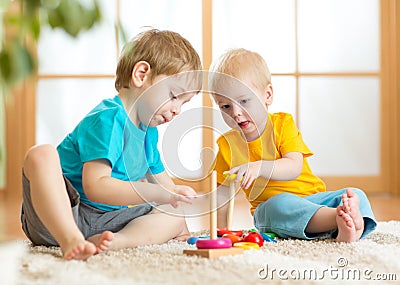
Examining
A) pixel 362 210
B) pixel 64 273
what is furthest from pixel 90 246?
pixel 362 210

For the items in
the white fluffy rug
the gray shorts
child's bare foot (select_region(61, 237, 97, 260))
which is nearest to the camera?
the white fluffy rug

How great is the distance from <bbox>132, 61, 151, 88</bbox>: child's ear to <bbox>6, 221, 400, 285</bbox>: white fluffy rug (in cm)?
37

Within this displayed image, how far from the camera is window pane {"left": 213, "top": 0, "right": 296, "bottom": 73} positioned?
3398 mm

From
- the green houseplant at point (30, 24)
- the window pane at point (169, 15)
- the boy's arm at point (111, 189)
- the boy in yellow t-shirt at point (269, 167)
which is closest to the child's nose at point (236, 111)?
the boy in yellow t-shirt at point (269, 167)

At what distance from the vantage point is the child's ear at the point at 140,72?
56.4 inches

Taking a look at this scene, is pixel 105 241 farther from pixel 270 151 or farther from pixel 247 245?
pixel 270 151

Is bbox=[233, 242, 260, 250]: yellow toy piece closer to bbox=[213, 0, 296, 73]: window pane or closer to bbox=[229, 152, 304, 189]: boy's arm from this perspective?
bbox=[229, 152, 304, 189]: boy's arm

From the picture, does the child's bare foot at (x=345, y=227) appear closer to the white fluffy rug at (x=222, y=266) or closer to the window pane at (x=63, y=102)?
the white fluffy rug at (x=222, y=266)

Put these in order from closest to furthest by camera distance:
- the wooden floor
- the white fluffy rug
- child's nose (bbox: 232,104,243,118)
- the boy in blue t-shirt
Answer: the white fluffy rug, the boy in blue t-shirt, child's nose (bbox: 232,104,243,118), the wooden floor

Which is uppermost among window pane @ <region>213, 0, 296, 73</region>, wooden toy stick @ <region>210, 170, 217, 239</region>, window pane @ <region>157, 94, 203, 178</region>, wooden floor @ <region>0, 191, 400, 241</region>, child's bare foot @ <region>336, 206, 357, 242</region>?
window pane @ <region>213, 0, 296, 73</region>

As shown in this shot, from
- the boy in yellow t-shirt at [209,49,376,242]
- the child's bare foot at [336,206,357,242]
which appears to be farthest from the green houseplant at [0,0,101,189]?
the child's bare foot at [336,206,357,242]

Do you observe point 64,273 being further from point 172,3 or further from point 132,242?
point 172,3

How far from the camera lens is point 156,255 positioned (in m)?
1.21

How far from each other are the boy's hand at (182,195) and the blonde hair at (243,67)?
475mm
